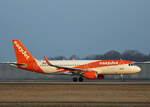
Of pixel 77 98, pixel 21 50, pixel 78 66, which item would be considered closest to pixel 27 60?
pixel 21 50

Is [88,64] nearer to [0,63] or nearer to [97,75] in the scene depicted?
[97,75]

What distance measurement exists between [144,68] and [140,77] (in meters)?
1.74

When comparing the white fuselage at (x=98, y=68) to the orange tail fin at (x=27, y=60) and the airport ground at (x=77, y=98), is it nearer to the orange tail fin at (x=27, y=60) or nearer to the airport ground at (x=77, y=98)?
the orange tail fin at (x=27, y=60)

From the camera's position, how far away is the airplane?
50.6m

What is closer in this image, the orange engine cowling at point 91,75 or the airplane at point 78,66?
the orange engine cowling at point 91,75

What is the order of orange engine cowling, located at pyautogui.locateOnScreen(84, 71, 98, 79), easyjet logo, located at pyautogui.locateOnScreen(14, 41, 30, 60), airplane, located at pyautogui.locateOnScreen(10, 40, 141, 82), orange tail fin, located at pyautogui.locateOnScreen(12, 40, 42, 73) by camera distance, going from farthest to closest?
easyjet logo, located at pyautogui.locateOnScreen(14, 41, 30, 60) < orange tail fin, located at pyautogui.locateOnScreen(12, 40, 42, 73) < airplane, located at pyautogui.locateOnScreen(10, 40, 141, 82) < orange engine cowling, located at pyautogui.locateOnScreen(84, 71, 98, 79)

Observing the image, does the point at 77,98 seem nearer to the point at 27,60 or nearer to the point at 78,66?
the point at 78,66

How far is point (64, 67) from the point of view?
50500 millimetres

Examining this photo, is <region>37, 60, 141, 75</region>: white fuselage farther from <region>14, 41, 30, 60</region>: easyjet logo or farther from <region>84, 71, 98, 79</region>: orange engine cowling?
<region>14, 41, 30, 60</region>: easyjet logo

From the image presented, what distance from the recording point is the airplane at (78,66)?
5056 cm

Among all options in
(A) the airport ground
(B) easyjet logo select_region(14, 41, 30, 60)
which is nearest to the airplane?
(B) easyjet logo select_region(14, 41, 30, 60)

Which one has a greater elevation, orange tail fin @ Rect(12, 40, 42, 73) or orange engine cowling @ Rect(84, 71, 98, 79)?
orange tail fin @ Rect(12, 40, 42, 73)

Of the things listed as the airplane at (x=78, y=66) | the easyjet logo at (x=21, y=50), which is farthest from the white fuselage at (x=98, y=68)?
the easyjet logo at (x=21, y=50)
